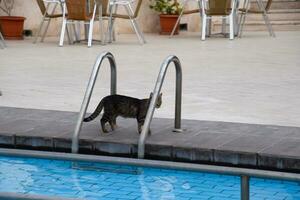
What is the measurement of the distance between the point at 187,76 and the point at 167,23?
23.4 ft

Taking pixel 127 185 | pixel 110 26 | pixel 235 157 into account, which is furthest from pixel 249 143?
pixel 110 26

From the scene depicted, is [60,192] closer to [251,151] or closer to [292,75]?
[251,151]

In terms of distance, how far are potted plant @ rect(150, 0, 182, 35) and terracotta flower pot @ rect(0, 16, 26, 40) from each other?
3073 mm

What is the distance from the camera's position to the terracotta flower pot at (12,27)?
13.8 m

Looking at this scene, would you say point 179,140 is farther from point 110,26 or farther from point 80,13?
point 110,26

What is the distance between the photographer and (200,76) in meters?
8.95

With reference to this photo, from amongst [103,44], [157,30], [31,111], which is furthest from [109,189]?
[157,30]

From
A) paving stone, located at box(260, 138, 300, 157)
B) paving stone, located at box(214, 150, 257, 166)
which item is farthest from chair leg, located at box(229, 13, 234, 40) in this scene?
paving stone, located at box(214, 150, 257, 166)

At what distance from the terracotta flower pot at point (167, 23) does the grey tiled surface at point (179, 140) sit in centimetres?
987

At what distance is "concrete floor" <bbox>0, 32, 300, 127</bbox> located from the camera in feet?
22.1

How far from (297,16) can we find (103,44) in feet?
19.2

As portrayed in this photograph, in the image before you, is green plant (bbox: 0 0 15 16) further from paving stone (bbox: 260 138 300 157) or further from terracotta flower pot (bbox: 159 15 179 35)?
paving stone (bbox: 260 138 300 157)

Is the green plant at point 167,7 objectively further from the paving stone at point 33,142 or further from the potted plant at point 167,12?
the paving stone at point 33,142

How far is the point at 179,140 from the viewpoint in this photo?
521 centimetres
